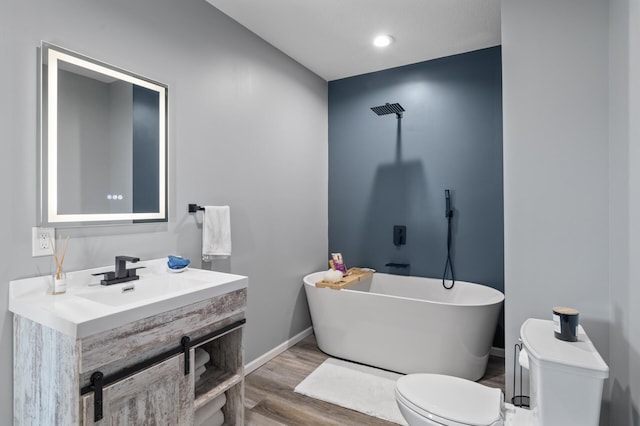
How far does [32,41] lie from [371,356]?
2.89m

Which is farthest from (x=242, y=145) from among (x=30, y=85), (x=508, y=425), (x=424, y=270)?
(x=508, y=425)

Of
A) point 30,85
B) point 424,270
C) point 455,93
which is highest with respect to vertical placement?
point 455,93

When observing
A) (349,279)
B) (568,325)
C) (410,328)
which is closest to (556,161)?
(568,325)

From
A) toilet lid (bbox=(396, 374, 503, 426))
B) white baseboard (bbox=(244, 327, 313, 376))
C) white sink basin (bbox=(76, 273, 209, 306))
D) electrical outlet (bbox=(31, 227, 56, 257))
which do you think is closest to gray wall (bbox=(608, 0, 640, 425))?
toilet lid (bbox=(396, 374, 503, 426))

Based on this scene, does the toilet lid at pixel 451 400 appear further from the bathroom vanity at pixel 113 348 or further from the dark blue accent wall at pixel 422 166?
the dark blue accent wall at pixel 422 166

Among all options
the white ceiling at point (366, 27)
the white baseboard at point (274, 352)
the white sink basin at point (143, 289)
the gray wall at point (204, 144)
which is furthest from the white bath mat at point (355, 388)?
the white ceiling at point (366, 27)

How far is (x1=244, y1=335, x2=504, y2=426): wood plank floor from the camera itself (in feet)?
6.91

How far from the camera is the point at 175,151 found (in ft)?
6.95

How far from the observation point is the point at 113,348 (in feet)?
4.07

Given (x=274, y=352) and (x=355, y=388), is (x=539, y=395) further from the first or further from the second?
(x=274, y=352)

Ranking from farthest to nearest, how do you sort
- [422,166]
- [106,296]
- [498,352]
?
[422,166], [498,352], [106,296]

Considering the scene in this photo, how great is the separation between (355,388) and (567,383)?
148 cm

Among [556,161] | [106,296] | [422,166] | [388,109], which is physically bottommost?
[106,296]

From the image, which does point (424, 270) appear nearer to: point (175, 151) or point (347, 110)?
point (347, 110)
